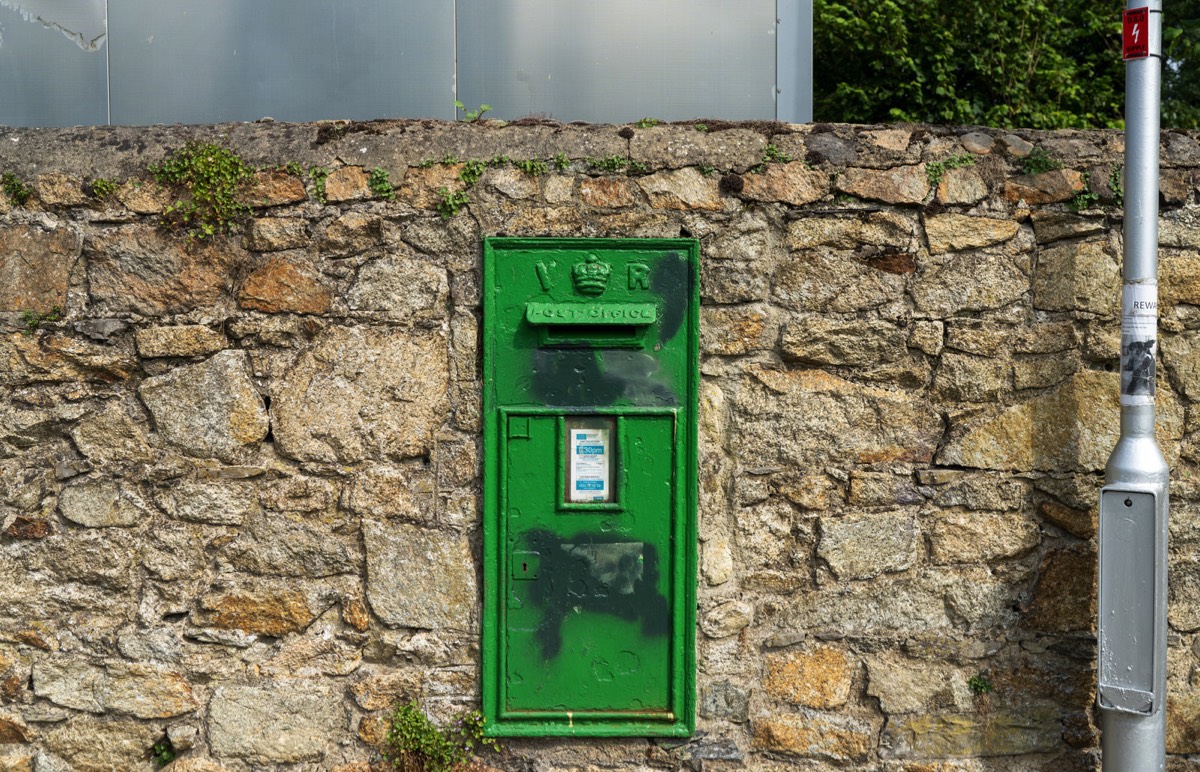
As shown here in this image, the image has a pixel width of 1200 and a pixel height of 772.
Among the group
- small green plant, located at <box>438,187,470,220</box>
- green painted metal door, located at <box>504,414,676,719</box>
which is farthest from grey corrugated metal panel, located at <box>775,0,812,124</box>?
green painted metal door, located at <box>504,414,676,719</box>

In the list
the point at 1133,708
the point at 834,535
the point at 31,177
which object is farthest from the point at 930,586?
the point at 31,177

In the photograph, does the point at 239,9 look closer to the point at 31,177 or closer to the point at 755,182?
the point at 31,177

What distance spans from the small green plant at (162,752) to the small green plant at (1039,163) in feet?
10.9

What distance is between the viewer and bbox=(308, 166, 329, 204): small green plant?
3051mm

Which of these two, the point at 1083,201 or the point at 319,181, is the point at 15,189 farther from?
the point at 1083,201

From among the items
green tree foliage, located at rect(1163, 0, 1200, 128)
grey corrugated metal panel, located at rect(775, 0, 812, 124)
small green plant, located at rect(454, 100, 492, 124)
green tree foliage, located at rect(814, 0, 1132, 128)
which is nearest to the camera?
small green plant, located at rect(454, 100, 492, 124)

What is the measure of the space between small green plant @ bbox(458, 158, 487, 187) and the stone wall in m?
0.02

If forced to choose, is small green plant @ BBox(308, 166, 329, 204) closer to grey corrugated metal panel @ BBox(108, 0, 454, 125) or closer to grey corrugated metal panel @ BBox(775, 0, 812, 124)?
grey corrugated metal panel @ BBox(108, 0, 454, 125)

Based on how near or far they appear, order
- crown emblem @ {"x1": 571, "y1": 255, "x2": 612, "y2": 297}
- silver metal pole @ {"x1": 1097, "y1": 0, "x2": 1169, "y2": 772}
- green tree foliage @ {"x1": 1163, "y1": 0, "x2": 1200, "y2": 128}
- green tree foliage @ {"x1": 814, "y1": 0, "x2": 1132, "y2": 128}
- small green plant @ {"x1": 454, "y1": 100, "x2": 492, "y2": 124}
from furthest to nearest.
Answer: green tree foliage @ {"x1": 1163, "y1": 0, "x2": 1200, "y2": 128}
green tree foliage @ {"x1": 814, "y1": 0, "x2": 1132, "y2": 128}
small green plant @ {"x1": 454, "y1": 100, "x2": 492, "y2": 124}
crown emblem @ {"x1": 571, "y1": 255, "x2": 612, "y2": 297}
silver metal pole @ {"x1": 1097, "y1": 0, "x2": 1169, "y2": 772}

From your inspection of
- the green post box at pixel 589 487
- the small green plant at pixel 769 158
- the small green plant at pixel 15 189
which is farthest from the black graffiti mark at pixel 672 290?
the small green plant at pixel 15 189

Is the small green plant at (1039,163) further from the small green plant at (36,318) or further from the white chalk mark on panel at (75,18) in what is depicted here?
the white chalk mark on panel at (75,18)

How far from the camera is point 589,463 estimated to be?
302cm

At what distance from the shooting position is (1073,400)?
3.09 m

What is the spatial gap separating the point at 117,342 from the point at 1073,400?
308cm
